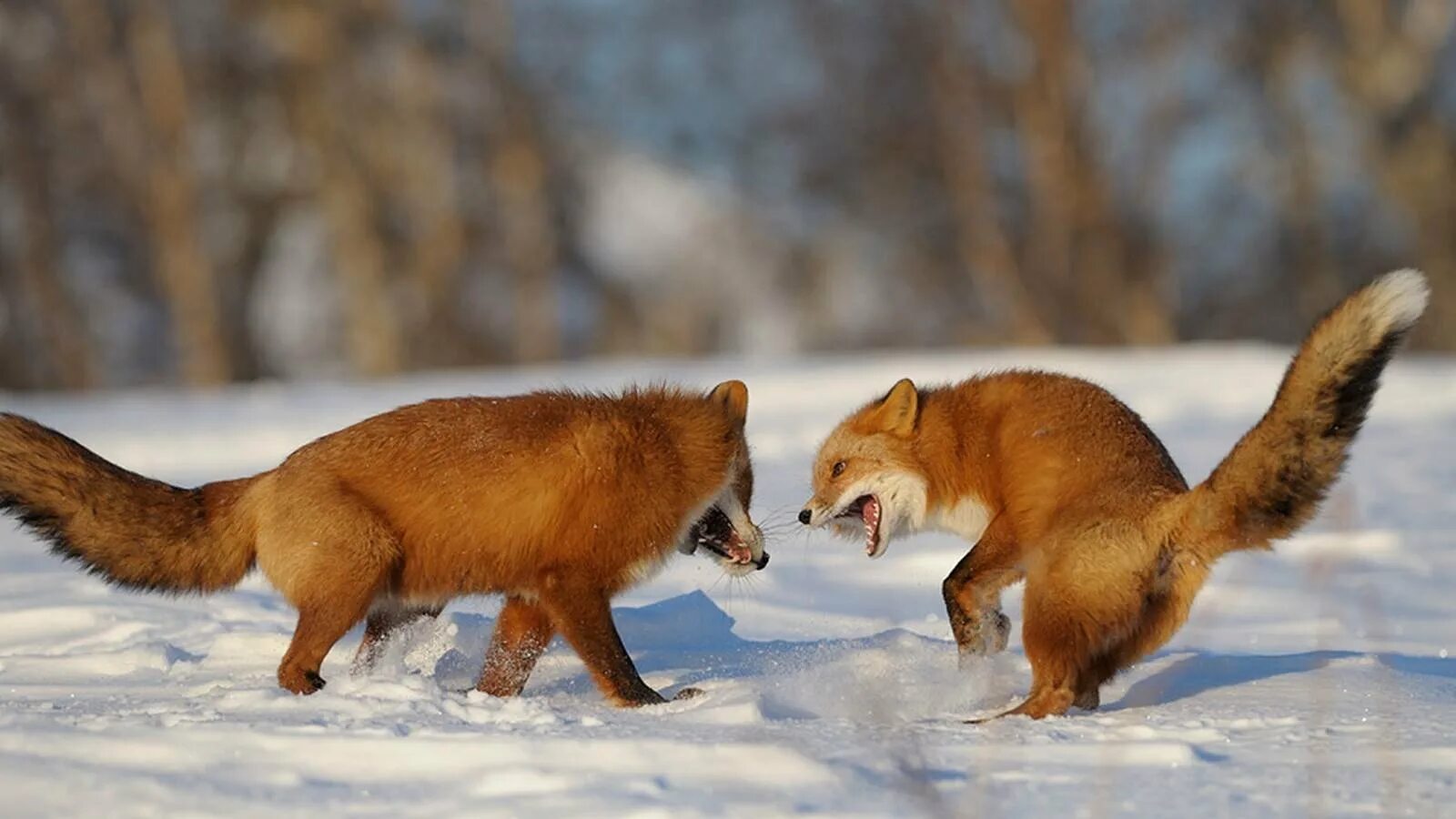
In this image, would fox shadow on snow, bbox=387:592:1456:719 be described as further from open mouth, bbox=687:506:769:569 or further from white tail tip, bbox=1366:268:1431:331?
white tail tip, bbox=1366:268:1431:331

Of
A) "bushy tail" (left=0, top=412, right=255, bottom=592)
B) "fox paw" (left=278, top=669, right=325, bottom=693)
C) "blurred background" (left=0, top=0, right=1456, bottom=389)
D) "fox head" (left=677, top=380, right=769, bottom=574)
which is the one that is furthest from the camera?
"blurred background" (left=0, top=0, right=1456, bottom=389)

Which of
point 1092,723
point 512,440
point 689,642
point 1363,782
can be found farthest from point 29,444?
point 1363,782

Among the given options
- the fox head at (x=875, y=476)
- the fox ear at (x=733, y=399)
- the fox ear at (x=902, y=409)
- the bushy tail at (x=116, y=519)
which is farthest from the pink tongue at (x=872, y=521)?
the bushy tail at (x=116, y=519)

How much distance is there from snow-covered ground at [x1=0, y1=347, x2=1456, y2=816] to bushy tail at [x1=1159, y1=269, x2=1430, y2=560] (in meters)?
0.60

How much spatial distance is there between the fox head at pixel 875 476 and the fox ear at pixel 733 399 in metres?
0.54

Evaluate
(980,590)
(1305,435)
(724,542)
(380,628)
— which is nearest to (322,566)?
(380,628)

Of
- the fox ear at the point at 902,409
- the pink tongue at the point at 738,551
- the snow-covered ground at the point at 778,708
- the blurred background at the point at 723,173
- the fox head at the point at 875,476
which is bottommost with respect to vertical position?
the snow-covered ground at the point at 778,708

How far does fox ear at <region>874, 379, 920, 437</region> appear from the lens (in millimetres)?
7270

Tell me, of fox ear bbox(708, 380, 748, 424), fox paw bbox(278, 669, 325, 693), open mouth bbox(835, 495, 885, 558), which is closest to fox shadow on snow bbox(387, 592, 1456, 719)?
open mouth bbox(835, 495, 885, 558)

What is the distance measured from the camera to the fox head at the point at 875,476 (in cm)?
729

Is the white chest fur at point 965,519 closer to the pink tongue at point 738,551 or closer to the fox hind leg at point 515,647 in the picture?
the pink tongue at point 738,551

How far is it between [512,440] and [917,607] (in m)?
2.89

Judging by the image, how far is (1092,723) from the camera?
17.9 feet

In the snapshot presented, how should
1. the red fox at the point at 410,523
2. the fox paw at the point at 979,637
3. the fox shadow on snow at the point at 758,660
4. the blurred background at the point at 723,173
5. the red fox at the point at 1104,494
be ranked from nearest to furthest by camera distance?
the red fox at the point at 1104,494 → the red fox at the point at 410,523 → the fox shadow on snow at the point at 758,660 → the fox paw at the point at 979,637 → the blurred background at the point at 723,173
